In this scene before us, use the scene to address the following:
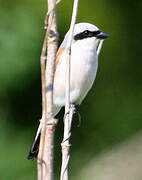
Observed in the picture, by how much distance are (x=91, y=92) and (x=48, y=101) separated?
6.28 feet

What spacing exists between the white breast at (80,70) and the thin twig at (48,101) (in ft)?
2.18

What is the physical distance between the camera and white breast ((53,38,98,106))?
2404mm

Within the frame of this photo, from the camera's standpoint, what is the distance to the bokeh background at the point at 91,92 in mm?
3186

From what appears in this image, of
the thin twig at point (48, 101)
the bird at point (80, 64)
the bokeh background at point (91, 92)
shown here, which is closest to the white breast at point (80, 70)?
the bird at point (80, 64)

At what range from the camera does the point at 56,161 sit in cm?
350

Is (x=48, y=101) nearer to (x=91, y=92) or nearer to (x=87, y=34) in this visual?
(x=87, y=34)

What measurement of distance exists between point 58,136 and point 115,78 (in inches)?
16.1

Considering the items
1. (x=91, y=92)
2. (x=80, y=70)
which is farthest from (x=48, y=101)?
(x=91, y=92)

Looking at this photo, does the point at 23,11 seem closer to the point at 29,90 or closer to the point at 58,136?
the point at 29,90

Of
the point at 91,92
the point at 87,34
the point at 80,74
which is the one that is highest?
the point at 87,34

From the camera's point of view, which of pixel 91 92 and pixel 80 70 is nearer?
pixel 80 70

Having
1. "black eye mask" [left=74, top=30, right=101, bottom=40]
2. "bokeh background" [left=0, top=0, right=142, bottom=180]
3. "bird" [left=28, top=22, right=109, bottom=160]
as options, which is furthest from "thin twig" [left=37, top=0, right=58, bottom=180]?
"bokeh background" [left=0, top=0, right=142, bottom=180]

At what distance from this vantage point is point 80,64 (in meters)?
2.42

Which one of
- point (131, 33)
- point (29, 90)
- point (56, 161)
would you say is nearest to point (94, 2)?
point (131, 33)
